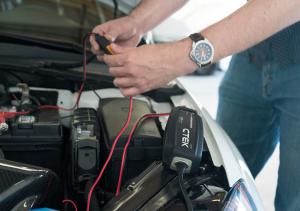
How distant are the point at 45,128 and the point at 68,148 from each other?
12 cm

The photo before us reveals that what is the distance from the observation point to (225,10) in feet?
12.1

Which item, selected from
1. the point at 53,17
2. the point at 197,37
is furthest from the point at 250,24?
the point at 53,17

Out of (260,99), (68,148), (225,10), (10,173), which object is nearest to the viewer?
(10,173)

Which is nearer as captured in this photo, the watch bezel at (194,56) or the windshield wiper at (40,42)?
the watch bezel at (194,56)

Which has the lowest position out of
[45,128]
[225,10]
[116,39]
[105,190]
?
[105,190]

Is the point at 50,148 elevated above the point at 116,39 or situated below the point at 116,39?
below

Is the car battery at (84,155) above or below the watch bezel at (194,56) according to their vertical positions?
below

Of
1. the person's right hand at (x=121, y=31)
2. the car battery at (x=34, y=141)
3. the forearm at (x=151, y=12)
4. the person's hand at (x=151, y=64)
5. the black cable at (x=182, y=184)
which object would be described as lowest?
the black cable at (x=182, y=184)

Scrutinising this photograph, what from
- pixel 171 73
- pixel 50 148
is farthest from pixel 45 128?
pixel 171 73

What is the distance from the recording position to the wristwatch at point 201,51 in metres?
0.84

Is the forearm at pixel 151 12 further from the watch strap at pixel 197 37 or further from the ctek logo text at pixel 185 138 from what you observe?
the ctek logo text at pixel 185 138

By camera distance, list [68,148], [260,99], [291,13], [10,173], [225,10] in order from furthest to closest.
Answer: [225,10]
[260,99]
[68,148]
[291,13]
[10,173]

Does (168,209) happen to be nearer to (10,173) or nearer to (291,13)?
(10,173)

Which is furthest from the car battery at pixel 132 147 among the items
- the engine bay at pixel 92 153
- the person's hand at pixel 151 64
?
the person's hand at pixel 151 64
